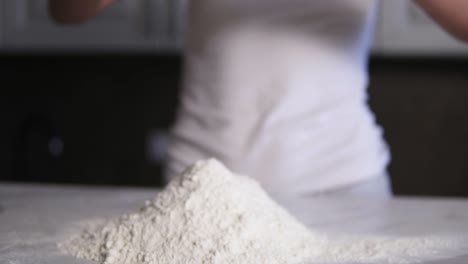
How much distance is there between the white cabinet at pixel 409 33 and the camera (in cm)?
167

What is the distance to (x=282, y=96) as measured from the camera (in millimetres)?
1006

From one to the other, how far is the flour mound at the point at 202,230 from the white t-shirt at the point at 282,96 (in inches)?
12.0

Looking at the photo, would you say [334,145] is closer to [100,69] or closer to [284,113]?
[284,113]

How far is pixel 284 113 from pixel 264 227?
389 mm

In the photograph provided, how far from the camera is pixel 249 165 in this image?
1.00 m

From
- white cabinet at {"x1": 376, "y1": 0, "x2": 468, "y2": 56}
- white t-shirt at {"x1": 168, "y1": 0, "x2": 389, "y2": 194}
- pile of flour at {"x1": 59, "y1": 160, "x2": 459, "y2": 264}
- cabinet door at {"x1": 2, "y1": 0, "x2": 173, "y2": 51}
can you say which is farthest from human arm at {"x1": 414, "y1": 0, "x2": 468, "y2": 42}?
cabinet door at {"x1": 2, "y1": 0, "x2": 173, "y2": 51}

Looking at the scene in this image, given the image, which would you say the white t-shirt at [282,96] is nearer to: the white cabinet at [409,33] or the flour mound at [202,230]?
the flour mound at [202,230]

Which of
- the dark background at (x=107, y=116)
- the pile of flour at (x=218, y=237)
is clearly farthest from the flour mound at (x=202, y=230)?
the dark background at (x=107, y=116)

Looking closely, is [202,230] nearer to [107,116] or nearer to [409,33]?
[409,33]

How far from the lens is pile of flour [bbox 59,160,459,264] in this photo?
59cm

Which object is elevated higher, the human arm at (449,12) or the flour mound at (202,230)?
the human arm at (449,12)

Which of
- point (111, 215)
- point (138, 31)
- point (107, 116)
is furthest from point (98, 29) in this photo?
point (111, 215)

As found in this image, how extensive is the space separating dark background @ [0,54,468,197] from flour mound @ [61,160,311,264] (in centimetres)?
129

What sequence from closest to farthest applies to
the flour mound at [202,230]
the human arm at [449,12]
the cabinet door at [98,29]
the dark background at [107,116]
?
the flour mound at [202,230] < the human arm at [449,12] < the cabinet door at [98,29] < the dark background at [107,116]
